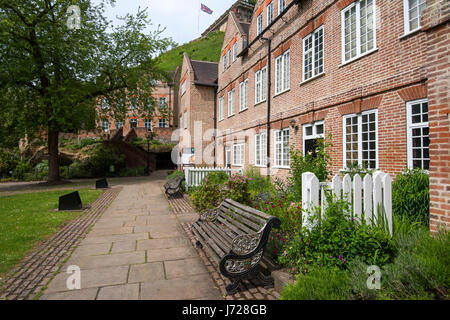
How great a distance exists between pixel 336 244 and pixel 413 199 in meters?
2.57

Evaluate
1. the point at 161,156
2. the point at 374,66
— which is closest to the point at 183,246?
the point at 374,66

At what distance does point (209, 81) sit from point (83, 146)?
14.1m

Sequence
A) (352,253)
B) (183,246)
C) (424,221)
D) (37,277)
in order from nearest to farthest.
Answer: (352,253)
(37,277)
(424,221)
(183,246)

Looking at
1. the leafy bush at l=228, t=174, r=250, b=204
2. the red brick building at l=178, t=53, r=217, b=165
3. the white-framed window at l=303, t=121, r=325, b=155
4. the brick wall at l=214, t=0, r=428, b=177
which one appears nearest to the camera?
the brick wall at l=214, t=0, r=428, b=177

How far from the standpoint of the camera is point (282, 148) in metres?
12.4

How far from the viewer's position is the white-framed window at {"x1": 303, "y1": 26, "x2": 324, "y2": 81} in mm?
9844

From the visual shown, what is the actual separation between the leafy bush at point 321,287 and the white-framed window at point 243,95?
14.4 metres

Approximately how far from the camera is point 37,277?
390 cm

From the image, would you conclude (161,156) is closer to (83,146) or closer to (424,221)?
(83,146)

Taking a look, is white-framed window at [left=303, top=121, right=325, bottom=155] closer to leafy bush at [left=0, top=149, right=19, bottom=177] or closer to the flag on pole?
leafy bush at [left=0, top=149, right=19, bottom=177]

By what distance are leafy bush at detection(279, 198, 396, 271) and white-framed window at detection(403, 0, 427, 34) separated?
18.1 ft

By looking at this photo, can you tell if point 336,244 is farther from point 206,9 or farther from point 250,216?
point 206,9

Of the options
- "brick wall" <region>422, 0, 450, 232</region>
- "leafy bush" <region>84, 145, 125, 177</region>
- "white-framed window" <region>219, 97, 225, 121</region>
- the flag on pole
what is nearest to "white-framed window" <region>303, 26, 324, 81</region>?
"brick wall" <region>422, 0, 450, 232</region>
